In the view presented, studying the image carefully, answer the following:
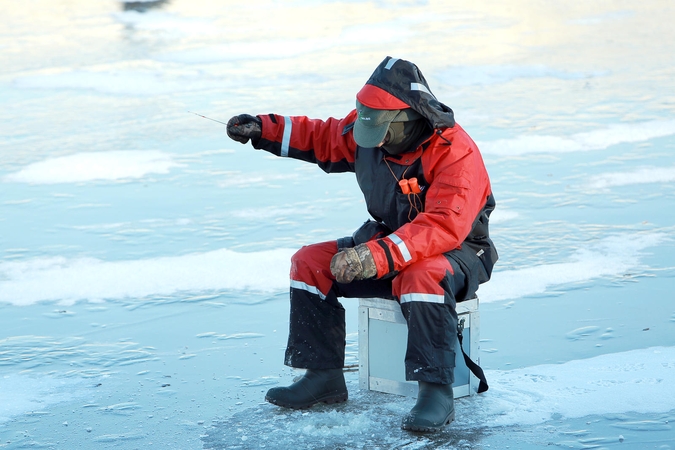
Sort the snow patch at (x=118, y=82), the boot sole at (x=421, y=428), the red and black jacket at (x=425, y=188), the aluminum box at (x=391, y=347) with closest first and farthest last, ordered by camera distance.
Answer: the boot sole at (x=421, y=428), the red and black jacket at (x=425, y=188), the aluminum box at (x=391, y=347), the snow patch at (x=118, y=82)

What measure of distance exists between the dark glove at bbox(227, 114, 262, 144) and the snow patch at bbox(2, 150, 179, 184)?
3.67 meters

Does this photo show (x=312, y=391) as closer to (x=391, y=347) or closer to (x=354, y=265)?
(x=391, y=347)

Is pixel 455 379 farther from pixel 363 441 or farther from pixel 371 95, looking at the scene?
pixel 371 95

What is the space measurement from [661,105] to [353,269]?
6.94 meters

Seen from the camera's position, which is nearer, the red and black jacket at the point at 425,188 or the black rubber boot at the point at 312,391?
the red and black jacket at the point at 425,188

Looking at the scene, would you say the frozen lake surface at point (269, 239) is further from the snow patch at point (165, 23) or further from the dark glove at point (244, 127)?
the snow patch at point (165, 23)

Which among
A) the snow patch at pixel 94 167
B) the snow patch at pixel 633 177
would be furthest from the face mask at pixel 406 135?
the snow patch at pixel 94 167

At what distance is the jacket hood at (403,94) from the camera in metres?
3.51

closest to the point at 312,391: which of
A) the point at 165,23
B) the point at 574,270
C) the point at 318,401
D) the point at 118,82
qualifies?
the point at 318,401

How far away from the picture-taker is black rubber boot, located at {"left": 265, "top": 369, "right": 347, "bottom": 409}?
364 centimetres

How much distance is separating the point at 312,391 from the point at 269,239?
232 cm

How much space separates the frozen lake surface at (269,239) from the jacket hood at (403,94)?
1.04 m

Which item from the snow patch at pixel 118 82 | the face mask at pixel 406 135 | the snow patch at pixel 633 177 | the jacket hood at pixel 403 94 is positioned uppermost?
the snow patch at pixel 118 82

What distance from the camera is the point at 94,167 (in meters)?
7.79
